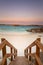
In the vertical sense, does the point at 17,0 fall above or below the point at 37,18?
above

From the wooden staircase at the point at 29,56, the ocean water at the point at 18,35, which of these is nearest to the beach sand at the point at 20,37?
the ocean water at the point at 18,35

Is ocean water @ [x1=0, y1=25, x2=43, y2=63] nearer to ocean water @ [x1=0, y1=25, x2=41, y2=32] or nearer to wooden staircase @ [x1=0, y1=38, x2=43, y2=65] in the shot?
ocean water @ [x1=0, y1=25, x2=41, y2=32]

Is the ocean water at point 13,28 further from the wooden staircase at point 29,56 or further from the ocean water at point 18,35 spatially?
the wooden staircase at point 29,56

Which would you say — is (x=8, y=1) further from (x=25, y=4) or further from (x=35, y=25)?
(x=35, y=25)

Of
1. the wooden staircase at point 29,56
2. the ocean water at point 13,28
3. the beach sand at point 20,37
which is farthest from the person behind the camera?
the beach sand at point 20,37

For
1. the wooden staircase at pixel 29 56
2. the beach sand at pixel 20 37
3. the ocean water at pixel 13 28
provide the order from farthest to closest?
the beach sand at pixel 20 37
the ocean water at pixel 13 28
the wooden staircase at pixel 29 56

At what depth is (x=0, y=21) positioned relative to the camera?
411 centimetres

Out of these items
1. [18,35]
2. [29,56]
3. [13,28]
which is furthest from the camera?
[18,35]

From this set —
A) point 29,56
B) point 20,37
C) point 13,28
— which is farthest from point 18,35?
point 29,56

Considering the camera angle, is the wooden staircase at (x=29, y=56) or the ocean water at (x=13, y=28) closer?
the wooden staircase at (x=29, y=56)

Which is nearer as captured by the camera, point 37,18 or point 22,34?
point 37,18

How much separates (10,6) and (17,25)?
0.69 m

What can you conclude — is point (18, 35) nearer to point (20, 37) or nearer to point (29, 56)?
point (20, 37)

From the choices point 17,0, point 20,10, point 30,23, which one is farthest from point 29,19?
point 17,0
